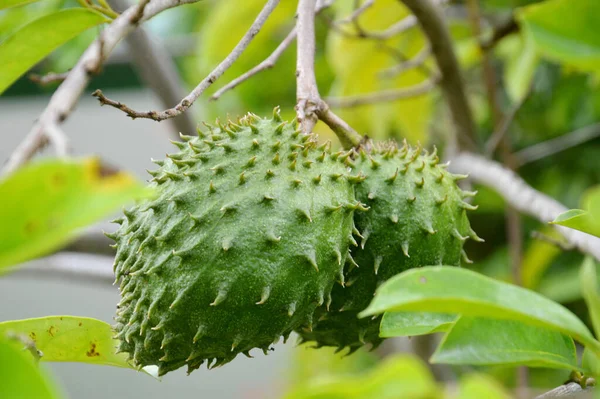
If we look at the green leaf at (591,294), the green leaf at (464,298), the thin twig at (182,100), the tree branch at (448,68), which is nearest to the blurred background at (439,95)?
the tree branch at (448,68)

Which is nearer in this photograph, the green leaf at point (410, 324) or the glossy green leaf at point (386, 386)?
the glossy green leaf at point (386, 386)

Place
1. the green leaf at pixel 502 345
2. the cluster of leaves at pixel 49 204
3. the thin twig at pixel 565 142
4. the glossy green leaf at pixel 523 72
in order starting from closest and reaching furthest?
the cluster of leaves at pixel 49 204, the green leaf at pixel 502 345, the glossy green leaf at pixel 523 72, the thin twig at pixel 565 142

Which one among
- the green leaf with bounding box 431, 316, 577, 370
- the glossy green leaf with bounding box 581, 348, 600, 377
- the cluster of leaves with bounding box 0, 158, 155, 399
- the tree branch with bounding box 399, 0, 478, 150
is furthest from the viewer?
the tree branch with bounding box 399, 0, 478, 150

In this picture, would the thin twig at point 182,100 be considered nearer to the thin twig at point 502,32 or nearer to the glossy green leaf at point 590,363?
the glossy green leaf at point 590,363

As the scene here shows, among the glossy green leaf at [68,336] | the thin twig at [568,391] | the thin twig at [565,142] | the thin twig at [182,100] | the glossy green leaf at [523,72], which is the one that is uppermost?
the thin twig at [182,100]

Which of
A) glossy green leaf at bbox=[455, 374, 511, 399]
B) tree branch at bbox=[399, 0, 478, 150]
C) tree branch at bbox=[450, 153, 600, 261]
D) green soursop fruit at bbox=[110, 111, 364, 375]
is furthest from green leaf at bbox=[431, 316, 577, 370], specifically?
tree branch at bbox=[399, 0, 478, 150]

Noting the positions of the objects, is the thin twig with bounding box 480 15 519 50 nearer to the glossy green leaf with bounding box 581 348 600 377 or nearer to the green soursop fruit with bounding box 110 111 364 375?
the green soursop fruit with bounding box 110 111 364 375

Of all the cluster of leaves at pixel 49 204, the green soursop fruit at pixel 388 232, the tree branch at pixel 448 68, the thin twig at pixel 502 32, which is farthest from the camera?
the thin twig at pixel 502 32

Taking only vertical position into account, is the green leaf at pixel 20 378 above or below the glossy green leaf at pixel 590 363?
above
